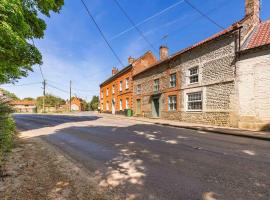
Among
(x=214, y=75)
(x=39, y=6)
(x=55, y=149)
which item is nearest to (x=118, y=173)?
(x=55, y=149)

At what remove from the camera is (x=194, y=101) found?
54.9ft

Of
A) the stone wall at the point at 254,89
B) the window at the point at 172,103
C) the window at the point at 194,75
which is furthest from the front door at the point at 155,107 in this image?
the stone wall at the point at 254,89

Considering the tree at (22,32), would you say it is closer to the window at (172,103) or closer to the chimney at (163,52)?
the window at (172,103)

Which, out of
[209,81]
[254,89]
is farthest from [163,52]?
[254,89]

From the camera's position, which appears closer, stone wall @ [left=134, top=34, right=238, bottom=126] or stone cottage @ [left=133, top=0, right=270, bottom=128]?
stone cottage @ [left=133, top=0, right=270, bottom=128]

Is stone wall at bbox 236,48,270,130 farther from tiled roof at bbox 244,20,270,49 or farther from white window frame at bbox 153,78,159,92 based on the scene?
white window frame at bbox 153,78,159,92

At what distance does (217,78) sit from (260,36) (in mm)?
4011

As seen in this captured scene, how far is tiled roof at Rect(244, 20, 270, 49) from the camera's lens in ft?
40.8

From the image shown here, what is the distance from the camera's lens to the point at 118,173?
441 centimetres

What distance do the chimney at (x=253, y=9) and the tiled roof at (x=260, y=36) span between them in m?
0.74

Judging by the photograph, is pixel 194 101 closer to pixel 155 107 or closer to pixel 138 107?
pixel 155 107

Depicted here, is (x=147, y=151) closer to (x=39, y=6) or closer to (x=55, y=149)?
(x=55, y=149)

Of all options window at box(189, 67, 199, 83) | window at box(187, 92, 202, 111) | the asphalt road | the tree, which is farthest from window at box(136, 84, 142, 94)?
the asphalt road

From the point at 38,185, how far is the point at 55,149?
3293mm
